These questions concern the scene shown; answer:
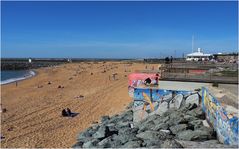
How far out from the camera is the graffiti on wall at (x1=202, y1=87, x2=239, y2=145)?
23.7 feet

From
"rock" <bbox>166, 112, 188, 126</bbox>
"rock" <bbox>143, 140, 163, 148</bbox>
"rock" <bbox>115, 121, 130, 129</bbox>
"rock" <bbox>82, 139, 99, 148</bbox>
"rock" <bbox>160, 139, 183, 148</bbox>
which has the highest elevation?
"rock" <bbox>166, 112, 188, 126</bbox>

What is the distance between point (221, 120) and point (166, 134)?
1.94m

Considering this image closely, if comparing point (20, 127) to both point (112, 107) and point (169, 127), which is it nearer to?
point (112, 107)

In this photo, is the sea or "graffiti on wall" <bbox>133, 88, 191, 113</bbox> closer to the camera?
"graffiti on wall" <bbox>133, 88, 191, 113</bbox>

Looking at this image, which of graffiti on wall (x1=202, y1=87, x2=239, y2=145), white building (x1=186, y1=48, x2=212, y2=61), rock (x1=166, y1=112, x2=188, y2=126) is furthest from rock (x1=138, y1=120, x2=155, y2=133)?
white building (x1=186, y1=48, x2=212, y2=61)

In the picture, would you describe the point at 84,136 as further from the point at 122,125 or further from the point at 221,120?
the point at 221,120

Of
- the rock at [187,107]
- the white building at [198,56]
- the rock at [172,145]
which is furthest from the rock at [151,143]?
the white building at [198,56]

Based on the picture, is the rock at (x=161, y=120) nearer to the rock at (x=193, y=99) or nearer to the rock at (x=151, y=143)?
the rock at (x=193, y=99)

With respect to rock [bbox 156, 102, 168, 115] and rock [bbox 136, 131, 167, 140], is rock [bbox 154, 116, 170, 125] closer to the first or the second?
rock [bbox 156, 102, 168, 115]

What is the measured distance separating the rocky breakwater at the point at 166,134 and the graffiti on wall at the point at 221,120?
29 centimetres

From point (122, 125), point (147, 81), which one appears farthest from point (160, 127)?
point (147, 81)

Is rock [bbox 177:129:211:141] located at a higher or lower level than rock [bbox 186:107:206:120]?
lower

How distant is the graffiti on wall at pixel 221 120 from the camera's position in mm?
7224

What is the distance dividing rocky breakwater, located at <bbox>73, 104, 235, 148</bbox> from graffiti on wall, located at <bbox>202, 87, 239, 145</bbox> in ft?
0.96
